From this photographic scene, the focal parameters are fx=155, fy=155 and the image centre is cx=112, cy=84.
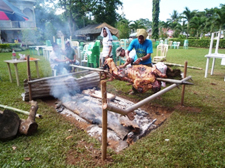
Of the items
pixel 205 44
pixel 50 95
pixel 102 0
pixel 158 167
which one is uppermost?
pixel 102 0

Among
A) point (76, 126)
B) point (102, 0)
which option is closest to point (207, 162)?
point (76, 126)

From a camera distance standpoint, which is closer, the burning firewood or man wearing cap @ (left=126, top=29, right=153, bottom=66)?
the burning firewood

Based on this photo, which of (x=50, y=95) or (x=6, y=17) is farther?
(x=6, y=17)

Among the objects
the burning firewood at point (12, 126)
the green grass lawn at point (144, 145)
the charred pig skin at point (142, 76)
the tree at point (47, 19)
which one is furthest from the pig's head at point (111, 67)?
the tree at point (47, 19)

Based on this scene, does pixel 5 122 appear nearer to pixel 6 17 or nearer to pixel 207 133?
pixel 207 133

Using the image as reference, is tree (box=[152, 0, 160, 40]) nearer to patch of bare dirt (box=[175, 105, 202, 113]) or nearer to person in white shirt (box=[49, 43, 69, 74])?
person in white shirt (box=[49, 43, 69, 74])

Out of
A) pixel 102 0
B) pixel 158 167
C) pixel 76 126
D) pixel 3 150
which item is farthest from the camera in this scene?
Answer: pixel 102 0

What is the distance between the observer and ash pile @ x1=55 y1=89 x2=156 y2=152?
9.20 ft

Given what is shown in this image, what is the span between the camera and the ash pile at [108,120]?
2805 mm

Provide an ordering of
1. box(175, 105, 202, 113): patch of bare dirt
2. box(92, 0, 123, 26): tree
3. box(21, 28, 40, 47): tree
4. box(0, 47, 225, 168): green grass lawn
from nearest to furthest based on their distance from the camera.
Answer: box(0, 47, 225, 168): green grass lawn
box(175, 105, 202, 113): patch of bare dirt
box(21, 28, 40, 47): tree
box(92, 0, 123, 26): tree

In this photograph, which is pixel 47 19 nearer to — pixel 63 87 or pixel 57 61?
pixel 57 61

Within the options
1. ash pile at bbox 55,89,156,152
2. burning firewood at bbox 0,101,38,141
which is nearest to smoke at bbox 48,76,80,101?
ash pile at bbox 55,89,156,152

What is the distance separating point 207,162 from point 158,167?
748 millimetres

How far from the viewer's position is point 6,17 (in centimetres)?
508
